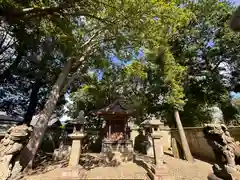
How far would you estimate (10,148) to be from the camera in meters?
4.88

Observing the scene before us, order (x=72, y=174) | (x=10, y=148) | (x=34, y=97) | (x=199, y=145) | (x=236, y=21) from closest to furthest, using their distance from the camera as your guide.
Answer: (x=236, y=21), (x=10, y=148), (x=72, y=174), (x=199, y=145), (x=34, y=97)

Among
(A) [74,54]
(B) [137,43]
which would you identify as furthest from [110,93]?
(B) [137,43]

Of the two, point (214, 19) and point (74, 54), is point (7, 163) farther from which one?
point (214, 19)

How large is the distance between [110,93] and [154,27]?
9449 mm

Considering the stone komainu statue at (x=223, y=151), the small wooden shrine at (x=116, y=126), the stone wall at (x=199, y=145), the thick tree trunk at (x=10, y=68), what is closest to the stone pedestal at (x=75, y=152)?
the stone komainu statue at (x=223, y=151)

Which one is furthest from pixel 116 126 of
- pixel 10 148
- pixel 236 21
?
pixel 236 21

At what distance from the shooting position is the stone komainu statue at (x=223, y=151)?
9.92 ft

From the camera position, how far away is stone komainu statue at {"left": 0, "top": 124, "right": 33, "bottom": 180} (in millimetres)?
4781

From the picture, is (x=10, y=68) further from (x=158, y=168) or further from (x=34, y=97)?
(x=158, y=168)

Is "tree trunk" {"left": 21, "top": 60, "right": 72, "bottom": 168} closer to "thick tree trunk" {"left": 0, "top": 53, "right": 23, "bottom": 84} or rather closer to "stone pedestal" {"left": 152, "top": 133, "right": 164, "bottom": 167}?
"stone pedestal" {"left": 152, "top": 133, "right": 164, "bottom": 167}

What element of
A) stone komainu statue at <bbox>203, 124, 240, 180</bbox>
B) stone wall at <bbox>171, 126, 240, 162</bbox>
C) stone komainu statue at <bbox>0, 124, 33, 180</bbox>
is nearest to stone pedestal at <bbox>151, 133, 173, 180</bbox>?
stone komainu statue at <bbox>203, 124, 240, 180</bbox>

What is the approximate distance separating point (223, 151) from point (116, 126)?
982cm

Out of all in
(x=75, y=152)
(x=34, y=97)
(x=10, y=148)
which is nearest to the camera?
(x=10, y=148)

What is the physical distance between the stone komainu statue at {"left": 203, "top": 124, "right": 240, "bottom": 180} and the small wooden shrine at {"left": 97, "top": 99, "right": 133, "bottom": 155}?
29.0 feet
